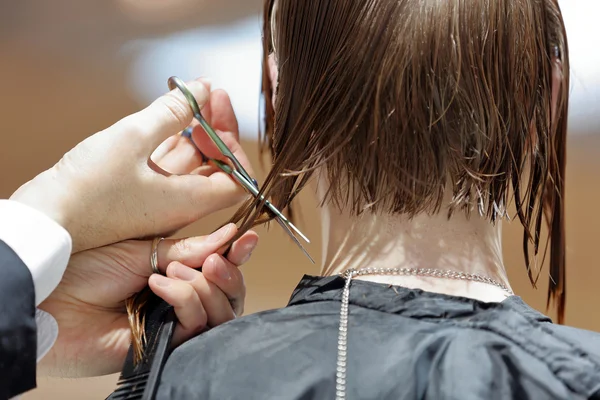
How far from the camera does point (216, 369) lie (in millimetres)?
516

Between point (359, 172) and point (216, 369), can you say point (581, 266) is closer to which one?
point (359, 172)

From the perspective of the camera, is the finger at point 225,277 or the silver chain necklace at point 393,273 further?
the finger at point 225,277

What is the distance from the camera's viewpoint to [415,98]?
0.55m

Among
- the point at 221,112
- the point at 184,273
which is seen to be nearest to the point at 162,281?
the point at 184,273

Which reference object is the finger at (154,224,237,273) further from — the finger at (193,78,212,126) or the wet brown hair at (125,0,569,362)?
the finger at (193,78,212,126)

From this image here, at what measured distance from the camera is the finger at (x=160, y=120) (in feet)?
2.09

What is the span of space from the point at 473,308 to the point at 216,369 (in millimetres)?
239

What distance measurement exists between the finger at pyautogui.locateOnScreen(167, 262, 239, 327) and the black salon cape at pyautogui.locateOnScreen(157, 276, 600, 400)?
8cm

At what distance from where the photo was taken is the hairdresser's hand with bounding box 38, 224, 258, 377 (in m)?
0.64

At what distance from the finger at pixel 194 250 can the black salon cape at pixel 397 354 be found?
12 centimetres

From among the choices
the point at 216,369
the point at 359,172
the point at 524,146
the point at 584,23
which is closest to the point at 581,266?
the point at 584,23

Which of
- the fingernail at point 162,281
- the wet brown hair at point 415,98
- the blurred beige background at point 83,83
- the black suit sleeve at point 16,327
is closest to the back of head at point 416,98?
the wet brown hair at point 415,98

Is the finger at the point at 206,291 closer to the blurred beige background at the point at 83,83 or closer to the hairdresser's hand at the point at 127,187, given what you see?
the hairdresser's hand at the point at 127,187

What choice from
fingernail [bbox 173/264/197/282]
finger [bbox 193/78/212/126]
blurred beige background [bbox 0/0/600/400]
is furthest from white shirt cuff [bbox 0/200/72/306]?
blurred beige background [bbox 0/0/600/400]
